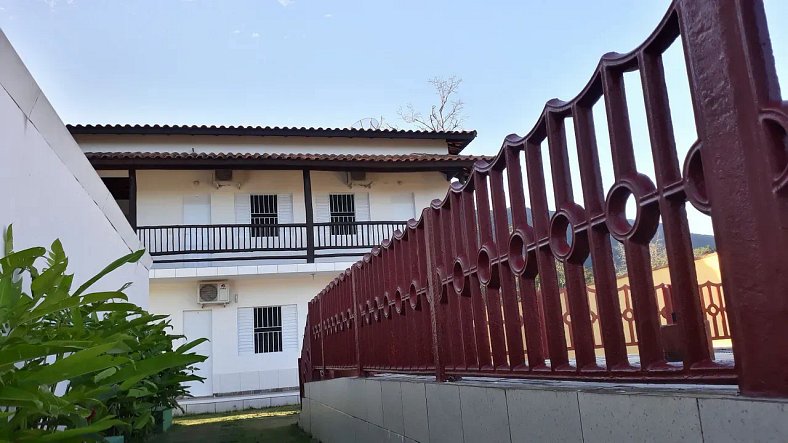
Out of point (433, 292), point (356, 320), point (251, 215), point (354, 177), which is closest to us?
point (433, 292)

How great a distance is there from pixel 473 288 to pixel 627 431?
1.13 m

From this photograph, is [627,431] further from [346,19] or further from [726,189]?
[346,19]

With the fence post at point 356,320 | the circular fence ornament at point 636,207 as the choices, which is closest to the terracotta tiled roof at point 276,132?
the fence post at point 356,320

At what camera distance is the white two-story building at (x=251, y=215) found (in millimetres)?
13680

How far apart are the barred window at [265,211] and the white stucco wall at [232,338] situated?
1.28 meters

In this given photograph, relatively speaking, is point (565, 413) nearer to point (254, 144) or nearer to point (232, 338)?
point (232, 338)

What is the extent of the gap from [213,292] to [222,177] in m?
2.82

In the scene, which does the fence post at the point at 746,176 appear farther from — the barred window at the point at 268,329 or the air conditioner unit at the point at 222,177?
the air conditioner unit at the point at 222,177

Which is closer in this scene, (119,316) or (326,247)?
(119,316)

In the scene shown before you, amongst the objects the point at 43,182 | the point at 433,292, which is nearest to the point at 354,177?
the point at 43,182

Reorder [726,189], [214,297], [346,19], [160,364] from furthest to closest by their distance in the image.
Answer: [346,19]
[214,297]
[160,364]
[726,189]

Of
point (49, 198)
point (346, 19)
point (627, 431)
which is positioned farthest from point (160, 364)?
point (346, 19)

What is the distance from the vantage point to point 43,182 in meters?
2.90

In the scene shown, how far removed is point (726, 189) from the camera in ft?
3.86
